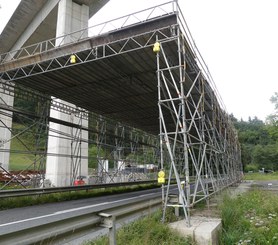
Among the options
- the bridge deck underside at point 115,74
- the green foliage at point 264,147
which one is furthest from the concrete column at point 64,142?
the green foliage at point 264,147

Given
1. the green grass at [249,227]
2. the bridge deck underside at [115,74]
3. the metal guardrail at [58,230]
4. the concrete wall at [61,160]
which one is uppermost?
the bridge deck underside at [115,74]

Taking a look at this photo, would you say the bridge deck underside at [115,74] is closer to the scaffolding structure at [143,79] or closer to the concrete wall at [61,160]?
the scaffolding structure at [143,79]

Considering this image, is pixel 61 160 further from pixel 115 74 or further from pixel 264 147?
pixel 264 147

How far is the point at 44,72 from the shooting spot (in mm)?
13562

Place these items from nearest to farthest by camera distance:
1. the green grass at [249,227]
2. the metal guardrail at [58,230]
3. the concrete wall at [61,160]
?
the metal guardrail at [58,230] < the green grass at [249,227] < the concrete wall at [61,160]

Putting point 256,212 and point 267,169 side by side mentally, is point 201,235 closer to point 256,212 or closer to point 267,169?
point 256,212

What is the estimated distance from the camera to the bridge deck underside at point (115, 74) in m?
11.0

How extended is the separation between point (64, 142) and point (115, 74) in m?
8.20

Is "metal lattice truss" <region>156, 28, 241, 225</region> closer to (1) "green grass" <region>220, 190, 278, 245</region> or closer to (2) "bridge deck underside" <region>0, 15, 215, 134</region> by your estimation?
(2) "bridge deck underside" <region>0, 15, 215, 134</region>

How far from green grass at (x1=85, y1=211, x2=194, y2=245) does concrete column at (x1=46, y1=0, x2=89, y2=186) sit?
12482 millimetres

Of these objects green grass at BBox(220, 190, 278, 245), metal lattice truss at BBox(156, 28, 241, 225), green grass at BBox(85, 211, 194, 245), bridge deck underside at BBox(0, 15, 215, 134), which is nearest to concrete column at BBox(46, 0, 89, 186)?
bridge deck underside at BBox(0, 15, 215, 134)

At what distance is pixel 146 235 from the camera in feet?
17.4

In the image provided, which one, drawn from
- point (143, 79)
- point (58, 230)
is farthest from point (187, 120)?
point (58, 230)

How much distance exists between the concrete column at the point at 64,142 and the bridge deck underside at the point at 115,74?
8.41 ft
